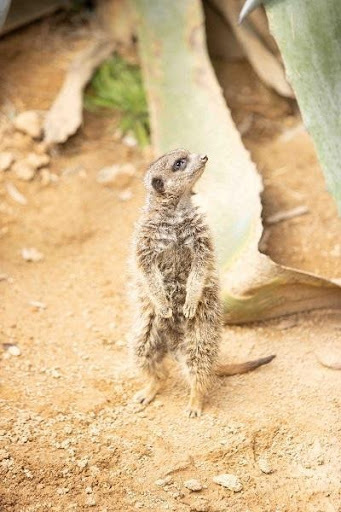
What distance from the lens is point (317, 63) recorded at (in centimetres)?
293

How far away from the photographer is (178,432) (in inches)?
119

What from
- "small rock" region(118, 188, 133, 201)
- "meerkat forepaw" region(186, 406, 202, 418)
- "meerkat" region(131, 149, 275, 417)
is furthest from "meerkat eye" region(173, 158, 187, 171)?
"small rock" region(118, 188, 133, 201)

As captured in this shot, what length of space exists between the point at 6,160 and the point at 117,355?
1.50 meters

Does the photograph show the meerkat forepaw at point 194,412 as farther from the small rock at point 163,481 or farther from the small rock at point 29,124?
the small rock at point 29,124

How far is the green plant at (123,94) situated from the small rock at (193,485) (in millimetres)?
2406

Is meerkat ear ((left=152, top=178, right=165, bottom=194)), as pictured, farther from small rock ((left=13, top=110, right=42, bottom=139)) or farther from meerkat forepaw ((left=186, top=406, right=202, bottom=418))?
small rock ((left=13, top=110, right=42, bottom=139))

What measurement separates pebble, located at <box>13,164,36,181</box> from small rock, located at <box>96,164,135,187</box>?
0.36 m

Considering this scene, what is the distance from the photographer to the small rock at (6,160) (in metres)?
4.46

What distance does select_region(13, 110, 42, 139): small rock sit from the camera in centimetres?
455

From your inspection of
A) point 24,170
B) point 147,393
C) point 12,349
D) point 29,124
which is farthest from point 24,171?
point 147,393

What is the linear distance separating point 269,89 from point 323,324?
1774 mm

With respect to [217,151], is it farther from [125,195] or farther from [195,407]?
[195,407]

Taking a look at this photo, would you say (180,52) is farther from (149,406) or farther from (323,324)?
(149,406)

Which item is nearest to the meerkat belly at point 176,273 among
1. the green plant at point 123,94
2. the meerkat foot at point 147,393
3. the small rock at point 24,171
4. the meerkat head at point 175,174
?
the meerkat head at point 175,174
